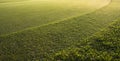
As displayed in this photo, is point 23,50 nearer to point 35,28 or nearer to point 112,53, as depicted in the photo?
point 35,28

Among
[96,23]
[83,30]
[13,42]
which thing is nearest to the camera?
[13,42]

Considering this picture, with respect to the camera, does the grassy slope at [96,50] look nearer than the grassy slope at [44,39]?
Yes

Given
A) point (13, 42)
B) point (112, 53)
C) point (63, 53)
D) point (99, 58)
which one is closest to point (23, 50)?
point (13, 42)

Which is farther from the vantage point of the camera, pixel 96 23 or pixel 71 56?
pixel 96 23

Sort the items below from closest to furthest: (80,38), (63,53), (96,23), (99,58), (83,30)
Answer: (99,58)
(63,53)
(80,38)
(83,30)
(96,23)

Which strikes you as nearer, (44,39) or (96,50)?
(96,50)
